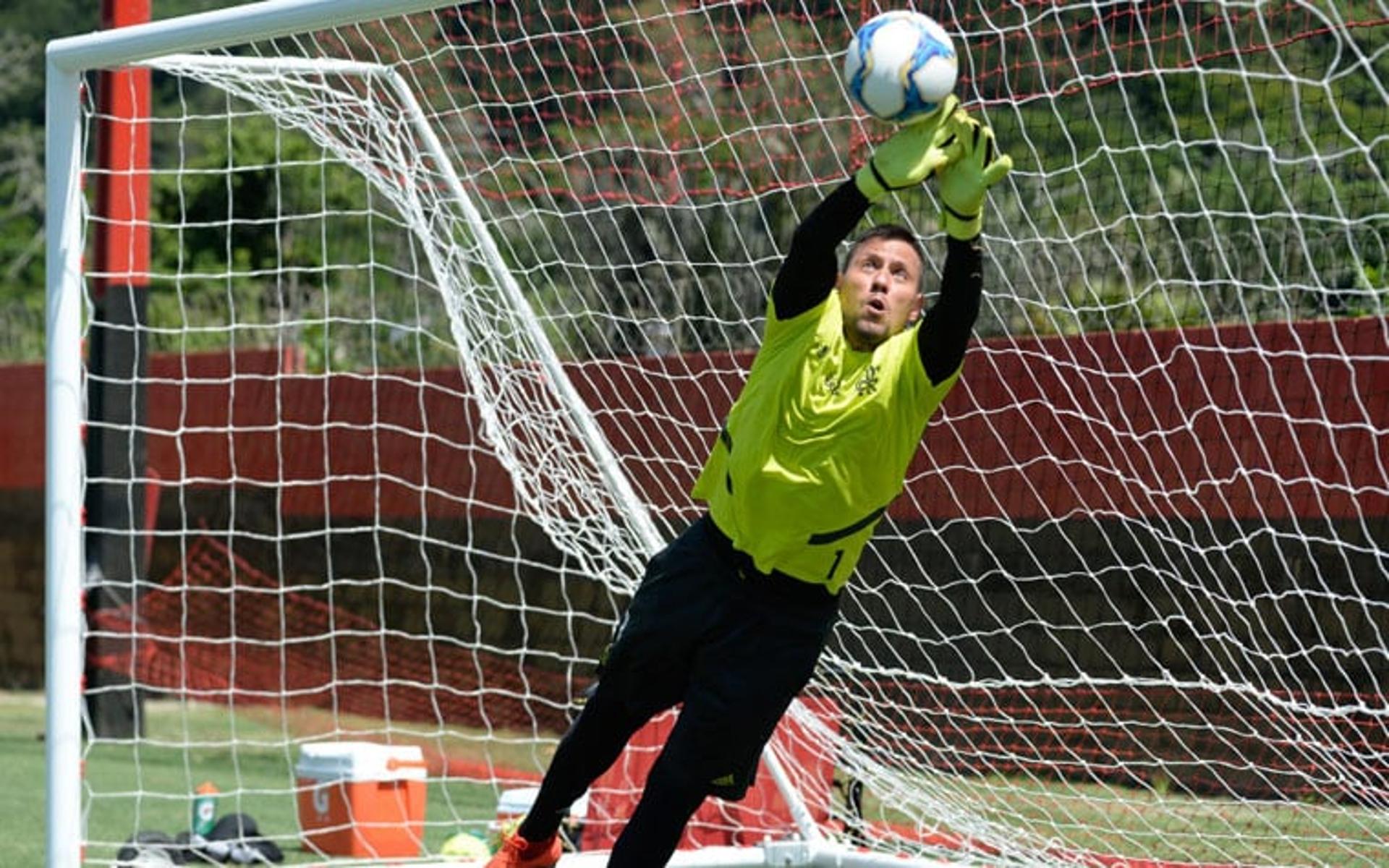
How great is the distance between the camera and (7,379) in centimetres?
1602

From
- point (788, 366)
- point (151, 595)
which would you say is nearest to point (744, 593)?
point (788, 366)

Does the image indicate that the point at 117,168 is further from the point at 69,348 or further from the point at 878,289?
the point at 878,289

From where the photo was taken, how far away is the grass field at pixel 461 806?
6387 millimetres

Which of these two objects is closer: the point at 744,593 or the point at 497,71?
the point at 744,593

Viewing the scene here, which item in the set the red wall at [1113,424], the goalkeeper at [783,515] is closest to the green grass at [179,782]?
the red wall at [1113,424]

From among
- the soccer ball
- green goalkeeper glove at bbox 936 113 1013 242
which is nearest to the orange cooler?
green goalkeeper glove at bbox 936 113 1013 242

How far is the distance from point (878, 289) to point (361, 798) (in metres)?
3.90

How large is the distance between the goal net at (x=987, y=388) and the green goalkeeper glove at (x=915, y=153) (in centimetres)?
73

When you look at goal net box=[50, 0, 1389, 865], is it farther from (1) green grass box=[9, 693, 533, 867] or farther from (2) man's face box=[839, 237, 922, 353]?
(2) man's face box=[839, 237, 922, 353]

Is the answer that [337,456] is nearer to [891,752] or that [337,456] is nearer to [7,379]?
[7,379]

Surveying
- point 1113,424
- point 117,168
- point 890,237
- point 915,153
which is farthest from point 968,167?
point 117,168

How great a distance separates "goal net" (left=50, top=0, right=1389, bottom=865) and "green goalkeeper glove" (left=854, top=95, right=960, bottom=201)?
0.73 m

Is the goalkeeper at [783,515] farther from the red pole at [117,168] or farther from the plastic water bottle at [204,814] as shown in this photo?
the red pole at [117,168]

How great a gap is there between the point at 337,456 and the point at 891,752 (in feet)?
25.5
